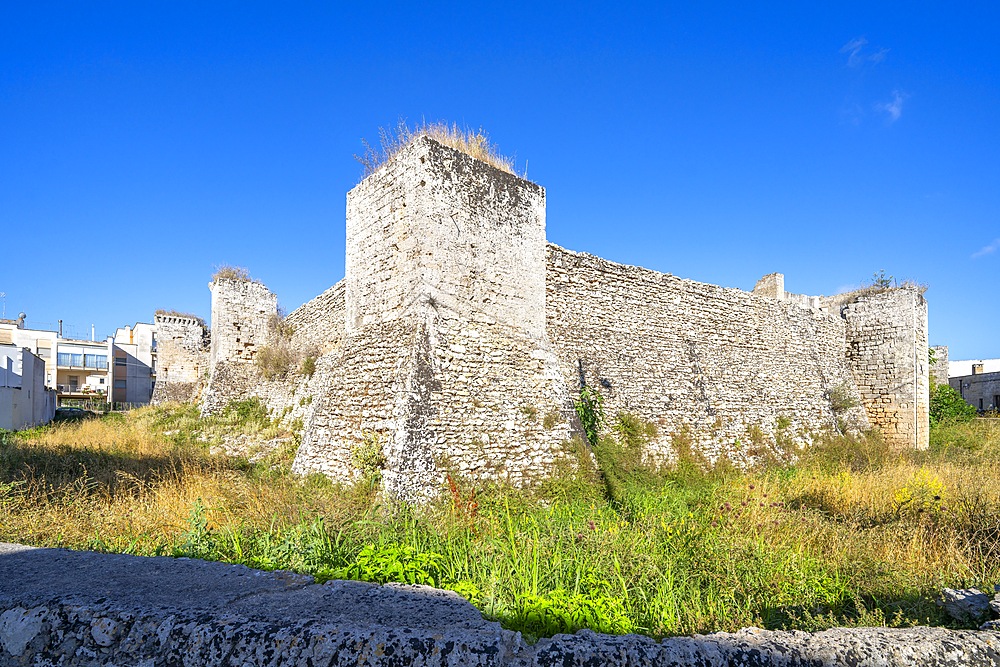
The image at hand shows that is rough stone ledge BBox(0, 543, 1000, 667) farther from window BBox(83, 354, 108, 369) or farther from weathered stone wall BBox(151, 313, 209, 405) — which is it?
window BBox(83, 354, 108, 369)

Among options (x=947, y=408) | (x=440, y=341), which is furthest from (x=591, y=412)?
(x=947, y=408)

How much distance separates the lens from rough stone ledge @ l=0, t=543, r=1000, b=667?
76.3 inches

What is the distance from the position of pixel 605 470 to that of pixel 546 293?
342cm

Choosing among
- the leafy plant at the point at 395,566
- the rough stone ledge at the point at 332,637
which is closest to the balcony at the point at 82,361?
the leafy plant at the point at 395,566

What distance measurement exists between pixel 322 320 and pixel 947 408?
21.9 metres

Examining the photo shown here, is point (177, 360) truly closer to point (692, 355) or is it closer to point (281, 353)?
point (281, 353)

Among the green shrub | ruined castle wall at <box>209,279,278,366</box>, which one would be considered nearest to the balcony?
ruined castle wall at <box>209,279,278,366</box>

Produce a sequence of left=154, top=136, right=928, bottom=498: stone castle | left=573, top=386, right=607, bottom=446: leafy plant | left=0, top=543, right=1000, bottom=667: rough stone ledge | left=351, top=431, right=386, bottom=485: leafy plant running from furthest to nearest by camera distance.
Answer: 1. left=573, top=386, right=607, bottom=446: leafy plant
2. left=154, top=136, right=928, bottom=498: stone castle
3. left=351, top=431, right=386, bottom=485: leafy plant
4. left=0, top=543, right=1000, bottom=667: rough stone ledge

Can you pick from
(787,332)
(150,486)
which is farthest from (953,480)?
(150,486)

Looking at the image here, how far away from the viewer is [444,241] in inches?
309

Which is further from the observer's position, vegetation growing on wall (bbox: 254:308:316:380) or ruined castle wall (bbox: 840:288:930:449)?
ruined castle wall (bbox: 840:288:930:449)

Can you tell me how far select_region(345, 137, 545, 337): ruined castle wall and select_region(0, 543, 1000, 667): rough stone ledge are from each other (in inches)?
214

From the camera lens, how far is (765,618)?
154 inches

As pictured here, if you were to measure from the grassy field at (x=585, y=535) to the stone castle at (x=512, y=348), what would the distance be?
0.87 m
